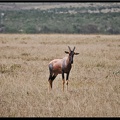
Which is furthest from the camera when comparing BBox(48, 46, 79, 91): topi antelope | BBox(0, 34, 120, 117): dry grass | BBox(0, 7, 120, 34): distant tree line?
BBox(0, 7, 120, 34): distant tree line

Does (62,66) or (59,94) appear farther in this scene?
(62,66)

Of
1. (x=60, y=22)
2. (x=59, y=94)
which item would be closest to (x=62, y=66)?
(x=59, y=94)

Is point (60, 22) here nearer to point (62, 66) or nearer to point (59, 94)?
point (62, 66)

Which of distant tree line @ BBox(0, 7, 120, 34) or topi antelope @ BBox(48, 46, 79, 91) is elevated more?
distant tree line @ BBox(0, 7, 120, 34)

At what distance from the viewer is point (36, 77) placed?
43.2 feet

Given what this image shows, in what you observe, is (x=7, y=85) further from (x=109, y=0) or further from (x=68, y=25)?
(x=68, y=25)

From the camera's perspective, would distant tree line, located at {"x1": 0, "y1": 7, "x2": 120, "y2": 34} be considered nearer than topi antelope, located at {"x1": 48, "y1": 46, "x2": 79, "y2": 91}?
No

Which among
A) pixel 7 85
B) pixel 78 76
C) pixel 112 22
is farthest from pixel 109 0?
pixel 112 22

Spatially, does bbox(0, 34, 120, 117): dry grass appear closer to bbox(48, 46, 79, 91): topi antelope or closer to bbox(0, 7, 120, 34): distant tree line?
bbox(48, 46, 79, 91): topi antelope

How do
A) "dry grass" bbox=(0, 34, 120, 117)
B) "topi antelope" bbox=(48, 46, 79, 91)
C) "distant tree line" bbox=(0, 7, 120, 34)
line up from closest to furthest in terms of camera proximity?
"dry grass" bbox=(0, 34, 120, 117)
"topi antelope" bbox=(48, 46, 79, 91)
"distant tree line" bbox=(0, 7, 120, 34)

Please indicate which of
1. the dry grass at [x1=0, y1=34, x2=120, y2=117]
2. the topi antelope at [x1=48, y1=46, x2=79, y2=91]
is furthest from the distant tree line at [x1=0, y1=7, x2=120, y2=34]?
the topi antelope at [x1=48, y1=46, x2=79, y2=91]

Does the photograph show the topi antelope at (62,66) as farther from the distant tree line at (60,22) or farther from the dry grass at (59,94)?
the distant tree line at (60,22)

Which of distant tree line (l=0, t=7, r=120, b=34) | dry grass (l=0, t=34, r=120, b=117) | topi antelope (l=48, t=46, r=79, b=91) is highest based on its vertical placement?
distant tree line (l=0, t=7, r=120, b=34)

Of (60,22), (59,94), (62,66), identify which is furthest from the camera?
(60,22)
